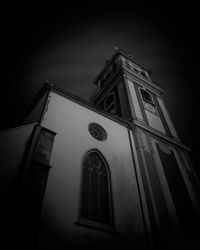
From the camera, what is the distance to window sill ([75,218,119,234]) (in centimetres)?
701

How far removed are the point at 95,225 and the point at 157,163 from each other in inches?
244

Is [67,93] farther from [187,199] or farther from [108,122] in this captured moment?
[187,199]

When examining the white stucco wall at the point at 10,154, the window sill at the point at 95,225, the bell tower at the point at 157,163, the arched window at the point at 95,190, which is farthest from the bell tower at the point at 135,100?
the white stucco wall at the point at 10,154

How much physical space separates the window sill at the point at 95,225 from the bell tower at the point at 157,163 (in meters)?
2.05

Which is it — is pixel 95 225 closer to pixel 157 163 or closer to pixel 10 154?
pixel 10 154

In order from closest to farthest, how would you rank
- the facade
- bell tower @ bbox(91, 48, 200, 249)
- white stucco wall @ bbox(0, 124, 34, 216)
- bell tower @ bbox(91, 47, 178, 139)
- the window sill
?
white stucco wall @ bbox(0, 124, 34, 216) → the facade → the window sill → bell tower @ bbox(91, 48, 200, 249) → bell tower @ bbox(91, 47, 178, 139)

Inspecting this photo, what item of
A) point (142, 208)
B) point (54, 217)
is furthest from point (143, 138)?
point (54, 217)

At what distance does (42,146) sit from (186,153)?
1157 cm

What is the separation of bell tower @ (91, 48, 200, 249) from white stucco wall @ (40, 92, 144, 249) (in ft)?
2.28

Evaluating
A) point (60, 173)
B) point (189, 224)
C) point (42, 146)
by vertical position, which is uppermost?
point (42, 146)

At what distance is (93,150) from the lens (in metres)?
10.0

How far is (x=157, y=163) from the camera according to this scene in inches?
479

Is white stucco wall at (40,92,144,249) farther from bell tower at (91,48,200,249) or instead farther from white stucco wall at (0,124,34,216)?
white stucco wall at (0,124,34,216)

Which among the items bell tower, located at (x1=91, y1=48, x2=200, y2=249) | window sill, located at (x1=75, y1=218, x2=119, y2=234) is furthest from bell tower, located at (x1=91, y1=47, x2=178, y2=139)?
window sill, located at (x1=75, y1=218, x2=119, y2=234)
